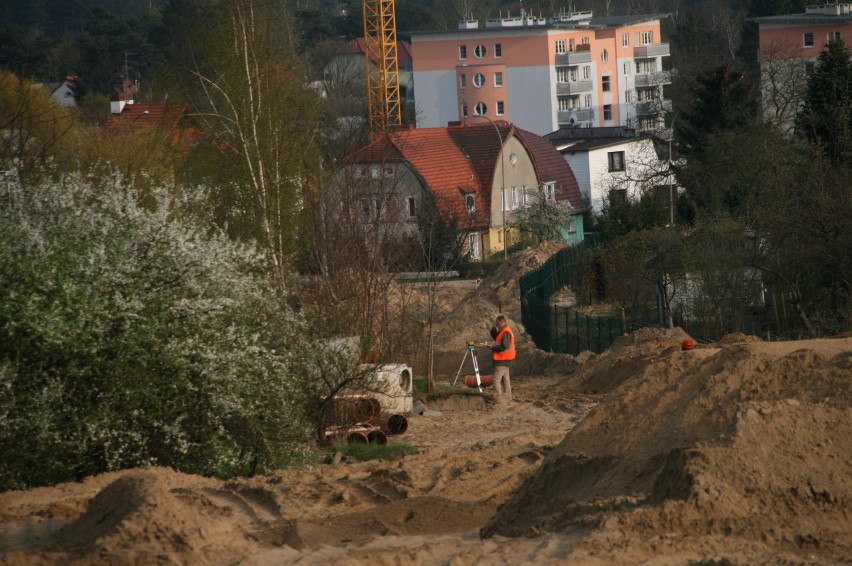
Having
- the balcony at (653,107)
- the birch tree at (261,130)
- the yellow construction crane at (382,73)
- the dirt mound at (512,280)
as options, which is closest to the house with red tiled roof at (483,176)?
the dirt mound at (512,280)

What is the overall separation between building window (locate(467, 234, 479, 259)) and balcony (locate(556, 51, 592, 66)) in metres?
41.6

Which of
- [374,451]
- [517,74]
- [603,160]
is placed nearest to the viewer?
[374,451]

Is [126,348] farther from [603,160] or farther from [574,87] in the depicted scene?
[574,87]

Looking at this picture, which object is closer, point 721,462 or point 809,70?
point 721,462

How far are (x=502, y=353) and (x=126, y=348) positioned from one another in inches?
391

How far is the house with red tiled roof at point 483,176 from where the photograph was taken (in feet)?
165

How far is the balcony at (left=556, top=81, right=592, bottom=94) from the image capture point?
91062 millimetres

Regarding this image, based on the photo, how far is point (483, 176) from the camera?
55031mm

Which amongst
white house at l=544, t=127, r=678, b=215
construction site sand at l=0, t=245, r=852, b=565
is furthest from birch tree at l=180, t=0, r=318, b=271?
white house at l=544, t=127, r=678, b=215

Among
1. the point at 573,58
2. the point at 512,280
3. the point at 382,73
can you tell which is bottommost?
the point at 512,280

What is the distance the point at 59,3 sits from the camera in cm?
13262

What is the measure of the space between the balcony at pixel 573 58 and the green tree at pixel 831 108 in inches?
2083

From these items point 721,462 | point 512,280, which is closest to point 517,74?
point 512,280

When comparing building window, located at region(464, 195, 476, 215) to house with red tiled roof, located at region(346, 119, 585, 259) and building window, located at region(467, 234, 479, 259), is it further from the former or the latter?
building window, located at region(467, 234, 479, 259)
